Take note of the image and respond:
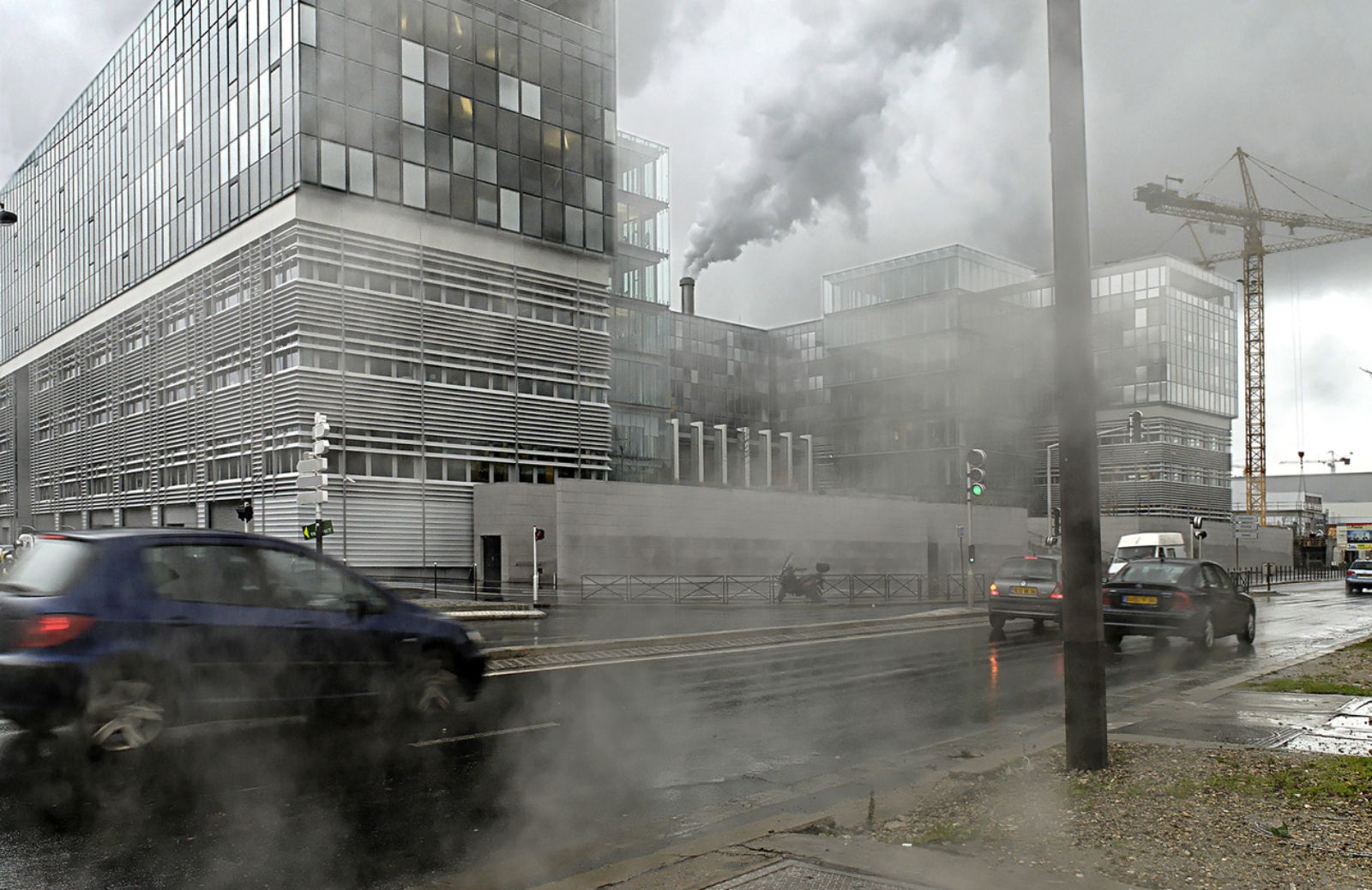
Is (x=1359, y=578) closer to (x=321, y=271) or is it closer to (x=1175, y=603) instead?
(x=1175, y=603)

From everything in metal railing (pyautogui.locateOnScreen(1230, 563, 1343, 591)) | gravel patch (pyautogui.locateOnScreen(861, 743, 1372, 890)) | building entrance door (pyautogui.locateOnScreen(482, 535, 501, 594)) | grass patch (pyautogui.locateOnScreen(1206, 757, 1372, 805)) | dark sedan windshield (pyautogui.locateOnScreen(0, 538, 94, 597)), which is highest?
dark sedan windshield (pyautogui.locateOnScreen(0, 538, 94, 597))

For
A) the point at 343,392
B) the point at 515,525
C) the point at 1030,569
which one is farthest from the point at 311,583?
the point at 515,525

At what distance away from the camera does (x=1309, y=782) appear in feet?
13.4

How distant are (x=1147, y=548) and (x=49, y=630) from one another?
19166 mm

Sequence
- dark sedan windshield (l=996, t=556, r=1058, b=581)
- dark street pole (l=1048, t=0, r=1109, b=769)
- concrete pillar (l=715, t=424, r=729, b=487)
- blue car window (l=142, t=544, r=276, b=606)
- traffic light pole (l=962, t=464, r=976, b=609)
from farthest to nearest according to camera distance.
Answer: concrete pillar (l=715, t=424, r=729, b=487)
dark sedan windshield (l=996, t=556, r=1058, b=581)
traffic light pole (l=962, t=464, r=976, b=609)
blue car window (l=142, t=544, r=276, b=606)
dark street pole (l=1048, t=0, r=1109, b=769)

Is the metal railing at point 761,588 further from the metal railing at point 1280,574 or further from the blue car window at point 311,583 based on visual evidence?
the blue car window at point 311,583

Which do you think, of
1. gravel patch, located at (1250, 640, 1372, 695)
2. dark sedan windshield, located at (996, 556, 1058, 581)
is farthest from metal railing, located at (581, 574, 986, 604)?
gravel patch, located at (1250, 640, 1372, 695)

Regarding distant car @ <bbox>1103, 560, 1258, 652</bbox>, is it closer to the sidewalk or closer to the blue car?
Answer: the sidewalk

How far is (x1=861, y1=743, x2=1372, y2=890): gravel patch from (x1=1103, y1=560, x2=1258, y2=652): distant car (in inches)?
242

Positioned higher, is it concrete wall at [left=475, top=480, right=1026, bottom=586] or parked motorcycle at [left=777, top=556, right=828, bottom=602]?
concrete wall at [left=475, top=480, right=1026, bottom=586]

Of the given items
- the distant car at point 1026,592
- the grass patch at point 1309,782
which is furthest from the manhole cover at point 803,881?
the distant car at point 1026,592

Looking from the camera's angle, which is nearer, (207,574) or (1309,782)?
(1309,782)

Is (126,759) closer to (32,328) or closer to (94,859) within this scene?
(94,859)

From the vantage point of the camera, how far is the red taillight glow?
4336 mm
